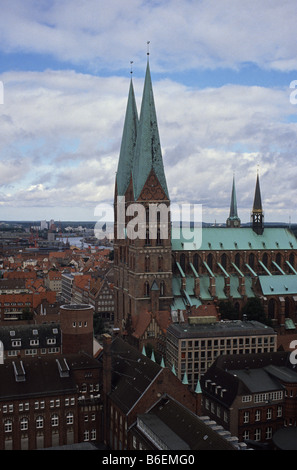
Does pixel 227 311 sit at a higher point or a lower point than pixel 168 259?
lower

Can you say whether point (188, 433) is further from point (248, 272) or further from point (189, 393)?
point (248, 272)

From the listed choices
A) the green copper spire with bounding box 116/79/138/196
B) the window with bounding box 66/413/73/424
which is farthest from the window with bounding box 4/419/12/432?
the green copper spire with bounding box 116/79/138/196

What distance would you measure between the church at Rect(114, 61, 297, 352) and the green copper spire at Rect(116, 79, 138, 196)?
0.20 m

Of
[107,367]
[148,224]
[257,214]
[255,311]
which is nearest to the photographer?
[107,367]

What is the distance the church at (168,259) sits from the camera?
327 ft

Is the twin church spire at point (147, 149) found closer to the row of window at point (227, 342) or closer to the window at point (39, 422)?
the row of window at point (227, 342)

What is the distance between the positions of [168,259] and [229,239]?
66.3 feet

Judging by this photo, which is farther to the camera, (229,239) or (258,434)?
(229,239)

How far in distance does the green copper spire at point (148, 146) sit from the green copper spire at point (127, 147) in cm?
600

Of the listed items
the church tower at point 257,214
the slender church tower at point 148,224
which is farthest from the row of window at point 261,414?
the church tower at point 257,214

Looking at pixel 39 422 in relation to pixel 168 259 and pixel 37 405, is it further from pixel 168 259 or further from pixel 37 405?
pixel 168 259

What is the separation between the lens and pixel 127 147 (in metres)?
107

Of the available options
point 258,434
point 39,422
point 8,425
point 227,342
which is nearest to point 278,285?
point 227,342
